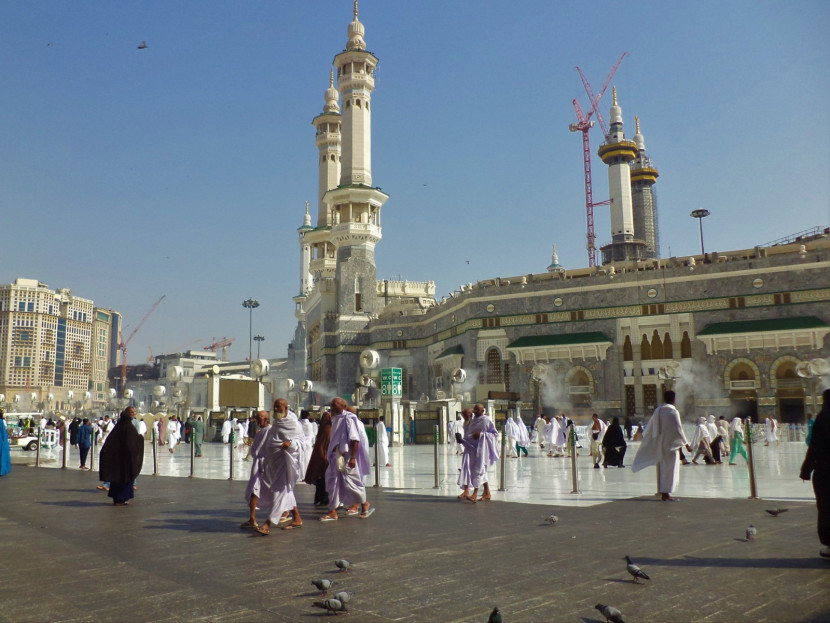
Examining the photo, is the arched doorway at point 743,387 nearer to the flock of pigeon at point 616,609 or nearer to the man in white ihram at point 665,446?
the man in white ihram at point 665,446

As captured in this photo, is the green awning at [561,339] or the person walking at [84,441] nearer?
the person walking at [84,441]

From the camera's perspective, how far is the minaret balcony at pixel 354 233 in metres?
45.7

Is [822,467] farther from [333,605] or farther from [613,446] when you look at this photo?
[613,446]

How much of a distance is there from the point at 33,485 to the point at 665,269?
2804cm

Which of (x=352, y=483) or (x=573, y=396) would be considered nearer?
(x=352, y=483)

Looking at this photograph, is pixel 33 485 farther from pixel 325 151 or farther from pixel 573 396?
pixel 325 151

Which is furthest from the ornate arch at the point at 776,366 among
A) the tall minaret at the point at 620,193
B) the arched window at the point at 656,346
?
the tall minaret at the point at 620,193

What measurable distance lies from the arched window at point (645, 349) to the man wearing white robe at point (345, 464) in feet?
87.7

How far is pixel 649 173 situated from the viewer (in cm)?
9238

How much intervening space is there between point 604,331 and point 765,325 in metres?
6.95

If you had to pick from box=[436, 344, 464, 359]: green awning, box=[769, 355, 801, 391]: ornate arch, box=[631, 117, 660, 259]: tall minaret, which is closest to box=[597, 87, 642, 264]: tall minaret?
box=[631, 117, 660, 259]: tall minaret

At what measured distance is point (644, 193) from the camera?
304 feet

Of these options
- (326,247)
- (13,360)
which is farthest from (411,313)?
(13,360)

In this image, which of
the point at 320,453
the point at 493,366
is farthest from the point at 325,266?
the point at 320,453
